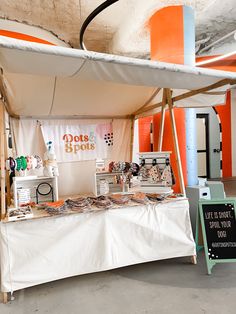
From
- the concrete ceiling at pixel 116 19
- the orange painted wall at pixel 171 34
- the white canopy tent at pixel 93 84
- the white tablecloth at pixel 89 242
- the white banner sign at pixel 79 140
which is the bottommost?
the white tablecloth at pixel 89 242

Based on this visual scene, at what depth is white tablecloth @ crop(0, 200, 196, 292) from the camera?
2.24m

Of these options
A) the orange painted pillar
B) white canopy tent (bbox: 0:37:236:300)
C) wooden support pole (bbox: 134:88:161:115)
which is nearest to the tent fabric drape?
white canopy tent (bbox: 0:37:236:300)

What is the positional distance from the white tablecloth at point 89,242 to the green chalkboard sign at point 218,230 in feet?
0.61

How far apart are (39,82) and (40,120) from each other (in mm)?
921

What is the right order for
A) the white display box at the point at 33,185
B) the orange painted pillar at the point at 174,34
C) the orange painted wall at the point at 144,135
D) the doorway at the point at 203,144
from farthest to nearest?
1. the doorway at the point at 203,144
2. the orange painted wall at the point at 144,135
3. the orange painted pillar at the point at 174,34
4. the white display box at the point at 33,185

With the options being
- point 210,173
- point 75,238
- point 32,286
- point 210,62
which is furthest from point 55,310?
point 210,173

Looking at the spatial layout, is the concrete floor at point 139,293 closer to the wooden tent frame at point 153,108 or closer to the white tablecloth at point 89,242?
the white tablecloth at point 89,242

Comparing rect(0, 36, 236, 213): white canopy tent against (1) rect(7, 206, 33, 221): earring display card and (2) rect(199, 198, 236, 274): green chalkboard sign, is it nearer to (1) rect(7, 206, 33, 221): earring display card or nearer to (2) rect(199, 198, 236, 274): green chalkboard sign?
(2) rect(199, 198, 236, 274): green chalkboard sign

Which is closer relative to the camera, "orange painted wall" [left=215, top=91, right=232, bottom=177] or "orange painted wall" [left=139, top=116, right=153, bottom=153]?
"orange painted wall" [left=139, top=116, right=153, bottom=153]

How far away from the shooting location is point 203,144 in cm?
823

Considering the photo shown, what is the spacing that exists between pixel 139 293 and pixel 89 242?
0.64m

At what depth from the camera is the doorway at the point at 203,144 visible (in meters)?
8.20

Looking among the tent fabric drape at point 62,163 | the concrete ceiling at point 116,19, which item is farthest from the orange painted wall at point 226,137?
the tent fabric drape at point 62,163

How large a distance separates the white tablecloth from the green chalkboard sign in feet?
0.61
